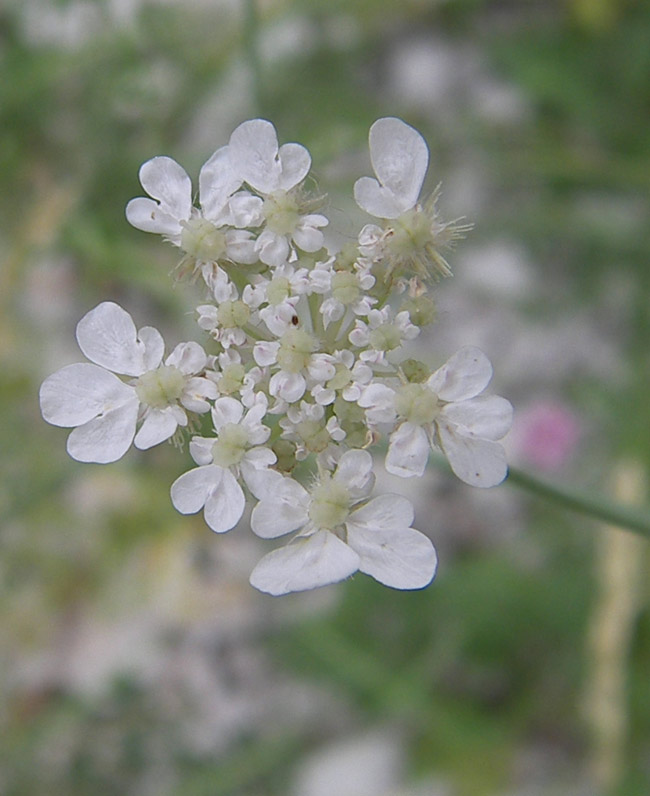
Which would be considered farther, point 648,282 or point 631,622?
point 648,282

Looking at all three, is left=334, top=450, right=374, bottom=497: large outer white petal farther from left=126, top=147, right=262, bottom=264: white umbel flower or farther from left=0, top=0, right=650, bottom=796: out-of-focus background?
left=0, top=0, right=650, bottom=796: out-of-focus background

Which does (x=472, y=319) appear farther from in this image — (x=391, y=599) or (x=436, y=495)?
(x=391, y=599)

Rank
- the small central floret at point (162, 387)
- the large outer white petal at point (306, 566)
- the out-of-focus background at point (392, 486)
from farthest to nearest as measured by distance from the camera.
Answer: the out-of-focus background at point (392, 486) < the small central floret at point (162, 387) < the large outer white petal at point (306, 566)

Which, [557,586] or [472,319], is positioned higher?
[472,319]

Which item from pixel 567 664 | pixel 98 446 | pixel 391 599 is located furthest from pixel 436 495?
pixel 98 446

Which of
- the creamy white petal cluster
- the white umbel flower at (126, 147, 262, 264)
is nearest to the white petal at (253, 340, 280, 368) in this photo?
the creamy white petal cluster

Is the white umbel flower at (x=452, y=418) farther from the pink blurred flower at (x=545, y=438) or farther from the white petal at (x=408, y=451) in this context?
the pink blurred flower at (x=545, y=438)

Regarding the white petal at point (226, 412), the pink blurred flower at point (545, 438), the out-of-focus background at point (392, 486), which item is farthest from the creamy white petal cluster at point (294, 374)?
the pink blurred flower at point (545, 438)
